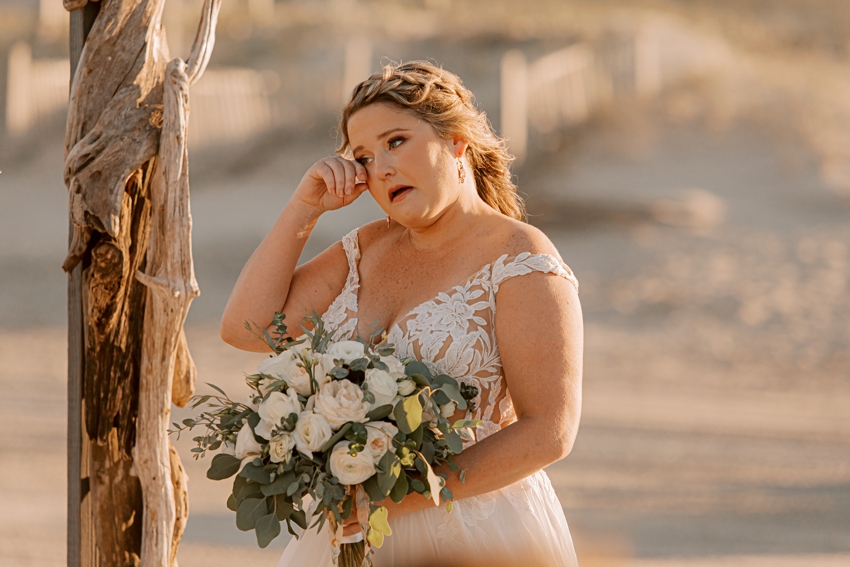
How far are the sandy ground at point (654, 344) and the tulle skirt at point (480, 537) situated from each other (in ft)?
7.04

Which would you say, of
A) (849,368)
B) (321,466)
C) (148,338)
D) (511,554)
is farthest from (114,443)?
(849,368)

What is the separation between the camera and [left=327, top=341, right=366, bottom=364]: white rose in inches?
81.7

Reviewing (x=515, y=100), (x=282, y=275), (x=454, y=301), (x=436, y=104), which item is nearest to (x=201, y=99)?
(x=515, y=100)

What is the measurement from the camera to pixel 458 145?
2.40 m

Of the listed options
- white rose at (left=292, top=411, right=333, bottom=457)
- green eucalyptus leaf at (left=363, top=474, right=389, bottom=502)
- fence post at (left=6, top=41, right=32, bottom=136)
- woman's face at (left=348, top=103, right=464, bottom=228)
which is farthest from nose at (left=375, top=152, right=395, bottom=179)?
fence post at (left=6, top=41, right=32, bottom=136)

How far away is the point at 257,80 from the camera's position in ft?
54.7

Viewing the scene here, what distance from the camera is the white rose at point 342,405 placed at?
6.54 feet

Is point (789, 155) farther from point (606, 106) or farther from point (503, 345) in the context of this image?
point (503, 345)

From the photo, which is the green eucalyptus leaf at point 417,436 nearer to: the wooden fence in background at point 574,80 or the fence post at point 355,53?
the wooden fence in background at point 574,80

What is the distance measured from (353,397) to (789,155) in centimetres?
1478

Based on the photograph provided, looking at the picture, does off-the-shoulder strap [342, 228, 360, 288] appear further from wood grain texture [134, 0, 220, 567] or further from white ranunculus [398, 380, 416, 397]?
white ranunculus [398, 380, 416, 397]

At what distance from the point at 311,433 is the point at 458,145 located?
2.75 feet

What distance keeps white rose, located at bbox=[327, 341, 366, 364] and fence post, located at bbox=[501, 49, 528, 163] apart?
14067 mm

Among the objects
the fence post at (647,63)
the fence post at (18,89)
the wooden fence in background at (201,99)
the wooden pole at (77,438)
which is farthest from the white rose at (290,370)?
the fence post at (647,63)
